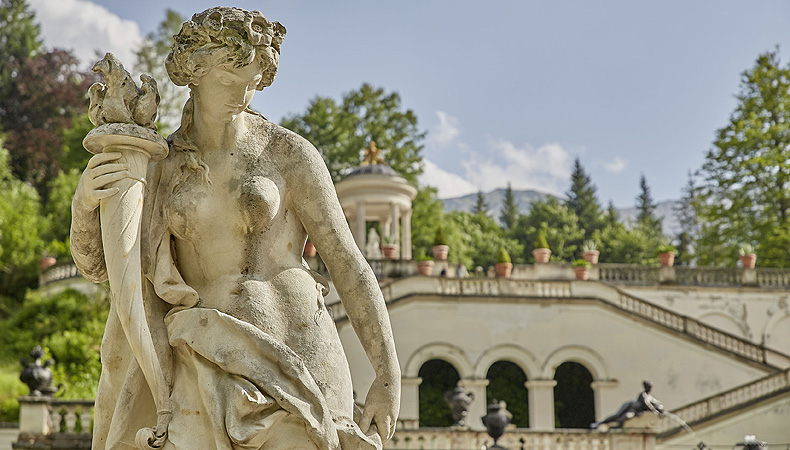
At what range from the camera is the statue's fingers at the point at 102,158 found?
2.80 m

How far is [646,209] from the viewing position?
7625cm

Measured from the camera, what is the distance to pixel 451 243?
4556cm

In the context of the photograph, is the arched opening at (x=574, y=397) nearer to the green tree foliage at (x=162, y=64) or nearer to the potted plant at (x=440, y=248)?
the potted plant at (x=440, y=248)

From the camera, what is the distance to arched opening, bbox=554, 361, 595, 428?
2991cm

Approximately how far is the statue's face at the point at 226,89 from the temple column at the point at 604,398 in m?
26.5

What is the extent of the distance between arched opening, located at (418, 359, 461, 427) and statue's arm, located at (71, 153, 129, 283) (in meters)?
26.1

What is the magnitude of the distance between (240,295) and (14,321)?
25.8 metres

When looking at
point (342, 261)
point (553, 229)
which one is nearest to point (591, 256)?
point (342, 261)

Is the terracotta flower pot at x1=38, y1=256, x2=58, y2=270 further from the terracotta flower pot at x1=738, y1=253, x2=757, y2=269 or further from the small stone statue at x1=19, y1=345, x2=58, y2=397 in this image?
the terracotta flower pot at x1=738, y1=253, x2=757, y2=269

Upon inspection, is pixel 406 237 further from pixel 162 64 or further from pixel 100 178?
pixel 100 178

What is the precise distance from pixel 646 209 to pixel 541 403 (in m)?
51.1

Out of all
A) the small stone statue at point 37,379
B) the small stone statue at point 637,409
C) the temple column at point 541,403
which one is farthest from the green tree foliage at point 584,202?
the small stone statue at point 37,379

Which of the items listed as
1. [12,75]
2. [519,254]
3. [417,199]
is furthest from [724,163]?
[12,75]

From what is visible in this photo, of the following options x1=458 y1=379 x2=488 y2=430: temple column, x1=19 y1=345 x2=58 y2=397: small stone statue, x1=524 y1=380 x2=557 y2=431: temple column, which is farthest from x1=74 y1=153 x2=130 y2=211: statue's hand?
x1=524 y1=380 x2=557 y2=431: temple column
